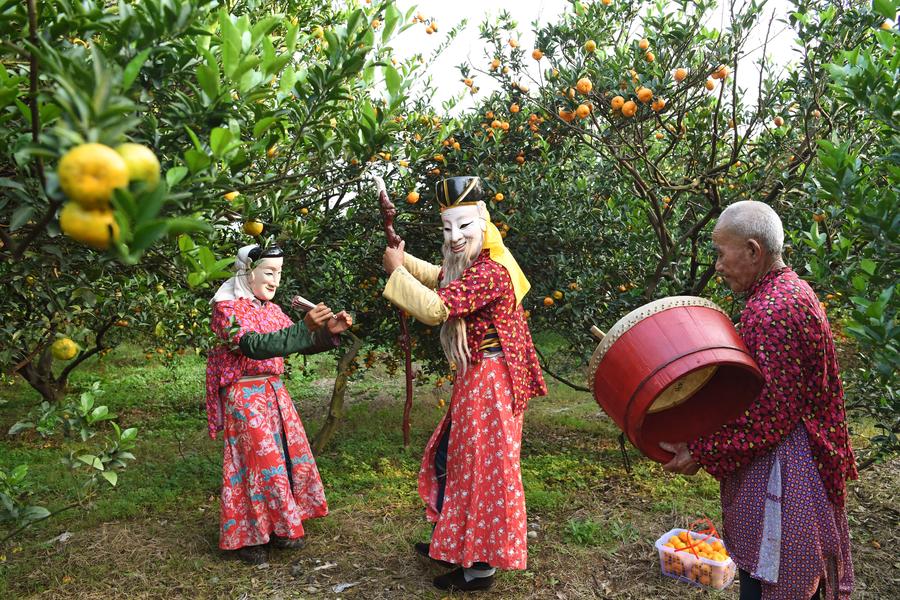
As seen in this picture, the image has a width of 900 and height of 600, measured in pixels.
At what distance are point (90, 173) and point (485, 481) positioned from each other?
8.09ft

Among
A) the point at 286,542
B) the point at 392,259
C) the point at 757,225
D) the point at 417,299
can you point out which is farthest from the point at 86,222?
the point at 286,542

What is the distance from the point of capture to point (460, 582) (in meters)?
3.12

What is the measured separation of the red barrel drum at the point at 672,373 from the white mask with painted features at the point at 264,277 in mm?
2020

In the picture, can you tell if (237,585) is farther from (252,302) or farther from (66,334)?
(66,334)

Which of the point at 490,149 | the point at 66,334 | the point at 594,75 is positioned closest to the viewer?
the point at 66,334

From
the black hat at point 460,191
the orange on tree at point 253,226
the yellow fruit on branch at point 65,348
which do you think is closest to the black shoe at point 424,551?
the black hat at point 460,191

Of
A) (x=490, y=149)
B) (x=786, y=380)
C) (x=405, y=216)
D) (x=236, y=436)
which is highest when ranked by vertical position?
(x=490, y=149)

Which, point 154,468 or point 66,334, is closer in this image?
point 66,334

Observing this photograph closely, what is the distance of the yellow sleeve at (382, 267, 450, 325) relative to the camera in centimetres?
269

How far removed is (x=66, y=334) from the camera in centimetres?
211

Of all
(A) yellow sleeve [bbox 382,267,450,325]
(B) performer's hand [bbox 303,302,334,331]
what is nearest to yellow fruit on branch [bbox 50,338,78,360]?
(B) performer's hand [bbox 303,302,334,331]

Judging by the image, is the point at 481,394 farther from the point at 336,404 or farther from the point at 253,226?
the point at 336,404

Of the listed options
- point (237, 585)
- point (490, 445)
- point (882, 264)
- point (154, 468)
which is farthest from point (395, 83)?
point (154, 468)

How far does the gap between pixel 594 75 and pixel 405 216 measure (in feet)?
5.71
